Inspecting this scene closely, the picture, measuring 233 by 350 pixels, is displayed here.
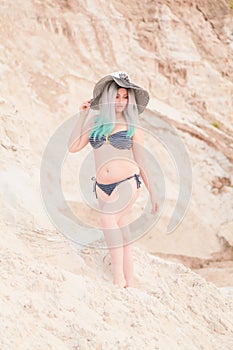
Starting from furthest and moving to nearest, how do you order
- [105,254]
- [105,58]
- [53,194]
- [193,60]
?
[193,60]
[105,58]
[53,194]
[105,254]

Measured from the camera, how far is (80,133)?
327 centimetres

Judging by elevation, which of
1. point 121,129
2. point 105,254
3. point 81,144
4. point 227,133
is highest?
point 121,129

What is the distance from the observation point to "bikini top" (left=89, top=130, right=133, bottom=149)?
322cm

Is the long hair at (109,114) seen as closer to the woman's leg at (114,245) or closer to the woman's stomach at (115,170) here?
the woman's stomach at (115,170)

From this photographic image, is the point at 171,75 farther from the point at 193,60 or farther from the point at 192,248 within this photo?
the point at 192,248

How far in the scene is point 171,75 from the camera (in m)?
10.1

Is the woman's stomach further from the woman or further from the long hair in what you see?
the long hair

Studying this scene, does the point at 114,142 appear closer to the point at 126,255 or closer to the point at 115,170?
the point at 115,170

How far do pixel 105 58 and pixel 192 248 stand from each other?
12.4 ft

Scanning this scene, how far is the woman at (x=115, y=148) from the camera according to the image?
3.22m

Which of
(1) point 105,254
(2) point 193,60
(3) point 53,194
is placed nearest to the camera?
(1) point 105,254

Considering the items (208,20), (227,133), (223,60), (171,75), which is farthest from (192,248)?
(208,20)

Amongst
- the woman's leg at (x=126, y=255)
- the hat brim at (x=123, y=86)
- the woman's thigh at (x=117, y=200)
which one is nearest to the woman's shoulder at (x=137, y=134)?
the hat brim at (x=123, y=86)

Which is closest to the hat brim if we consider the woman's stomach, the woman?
the woman
